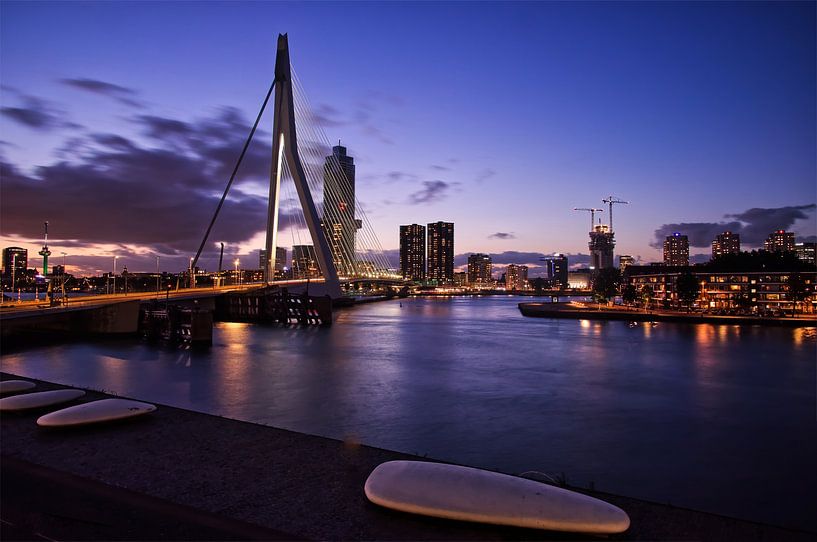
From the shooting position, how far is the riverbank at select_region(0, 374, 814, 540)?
455cm

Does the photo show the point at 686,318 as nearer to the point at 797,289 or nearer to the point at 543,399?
the point at 797,289

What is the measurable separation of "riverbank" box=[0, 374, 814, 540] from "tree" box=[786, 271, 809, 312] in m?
61.7

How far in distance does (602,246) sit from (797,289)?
131385 millimetres

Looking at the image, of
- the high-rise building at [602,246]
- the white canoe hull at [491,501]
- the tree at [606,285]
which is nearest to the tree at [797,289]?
the tree at [606,285]

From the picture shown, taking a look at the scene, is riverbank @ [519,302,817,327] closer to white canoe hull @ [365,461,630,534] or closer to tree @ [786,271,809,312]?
tree @ [786,271,809,312]

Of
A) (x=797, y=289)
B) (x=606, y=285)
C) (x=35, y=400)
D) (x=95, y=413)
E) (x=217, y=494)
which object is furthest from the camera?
(x=606, y=285)

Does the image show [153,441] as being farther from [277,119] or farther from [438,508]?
[277,119]

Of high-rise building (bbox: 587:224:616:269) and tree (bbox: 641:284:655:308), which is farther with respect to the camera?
high-rise building (bbox: 587:224:616:269)

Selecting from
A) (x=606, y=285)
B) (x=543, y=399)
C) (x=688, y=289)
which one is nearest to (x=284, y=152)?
(x=543, y=399)

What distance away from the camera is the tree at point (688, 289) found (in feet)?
197

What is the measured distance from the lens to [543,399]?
54.1 ft

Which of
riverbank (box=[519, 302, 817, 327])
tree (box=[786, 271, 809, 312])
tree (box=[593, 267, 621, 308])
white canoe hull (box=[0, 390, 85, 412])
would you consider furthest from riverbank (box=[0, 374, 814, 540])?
tree (box=[593, 267, 621, 308])

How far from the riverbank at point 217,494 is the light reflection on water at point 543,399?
12.7ft

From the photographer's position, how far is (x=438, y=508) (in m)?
4.76
